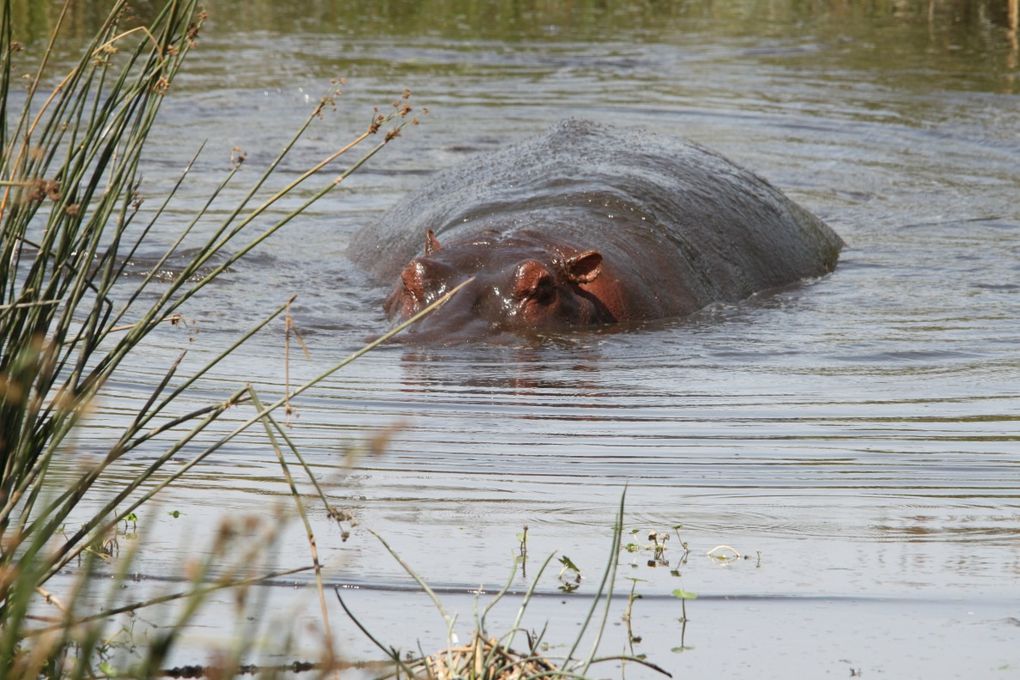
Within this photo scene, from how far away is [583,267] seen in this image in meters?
6.49

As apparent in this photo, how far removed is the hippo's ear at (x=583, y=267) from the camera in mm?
6422

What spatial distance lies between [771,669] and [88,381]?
49.8 inches

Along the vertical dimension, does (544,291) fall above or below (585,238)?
below

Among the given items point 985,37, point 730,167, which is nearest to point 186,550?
point 730,167

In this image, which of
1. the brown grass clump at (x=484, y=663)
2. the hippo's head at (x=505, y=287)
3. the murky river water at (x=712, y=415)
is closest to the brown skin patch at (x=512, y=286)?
the hippo's head at (x=505, y=287)

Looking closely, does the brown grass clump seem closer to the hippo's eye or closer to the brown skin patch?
the brown skin patch

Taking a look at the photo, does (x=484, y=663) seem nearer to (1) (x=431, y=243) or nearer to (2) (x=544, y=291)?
(2) (x=544, y=291)

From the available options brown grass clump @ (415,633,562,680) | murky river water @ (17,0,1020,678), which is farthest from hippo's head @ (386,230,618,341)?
brown grass clump @ (415,633,562,680)

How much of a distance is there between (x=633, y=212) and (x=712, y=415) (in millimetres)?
2370

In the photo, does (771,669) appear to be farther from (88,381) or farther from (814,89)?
(814,89)

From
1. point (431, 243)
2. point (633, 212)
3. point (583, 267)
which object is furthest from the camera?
point (633, 212)

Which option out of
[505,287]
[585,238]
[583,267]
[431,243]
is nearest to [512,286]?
[505,287]

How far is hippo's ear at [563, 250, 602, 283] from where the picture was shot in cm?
642

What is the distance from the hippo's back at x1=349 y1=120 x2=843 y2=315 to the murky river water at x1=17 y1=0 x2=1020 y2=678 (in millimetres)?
225
